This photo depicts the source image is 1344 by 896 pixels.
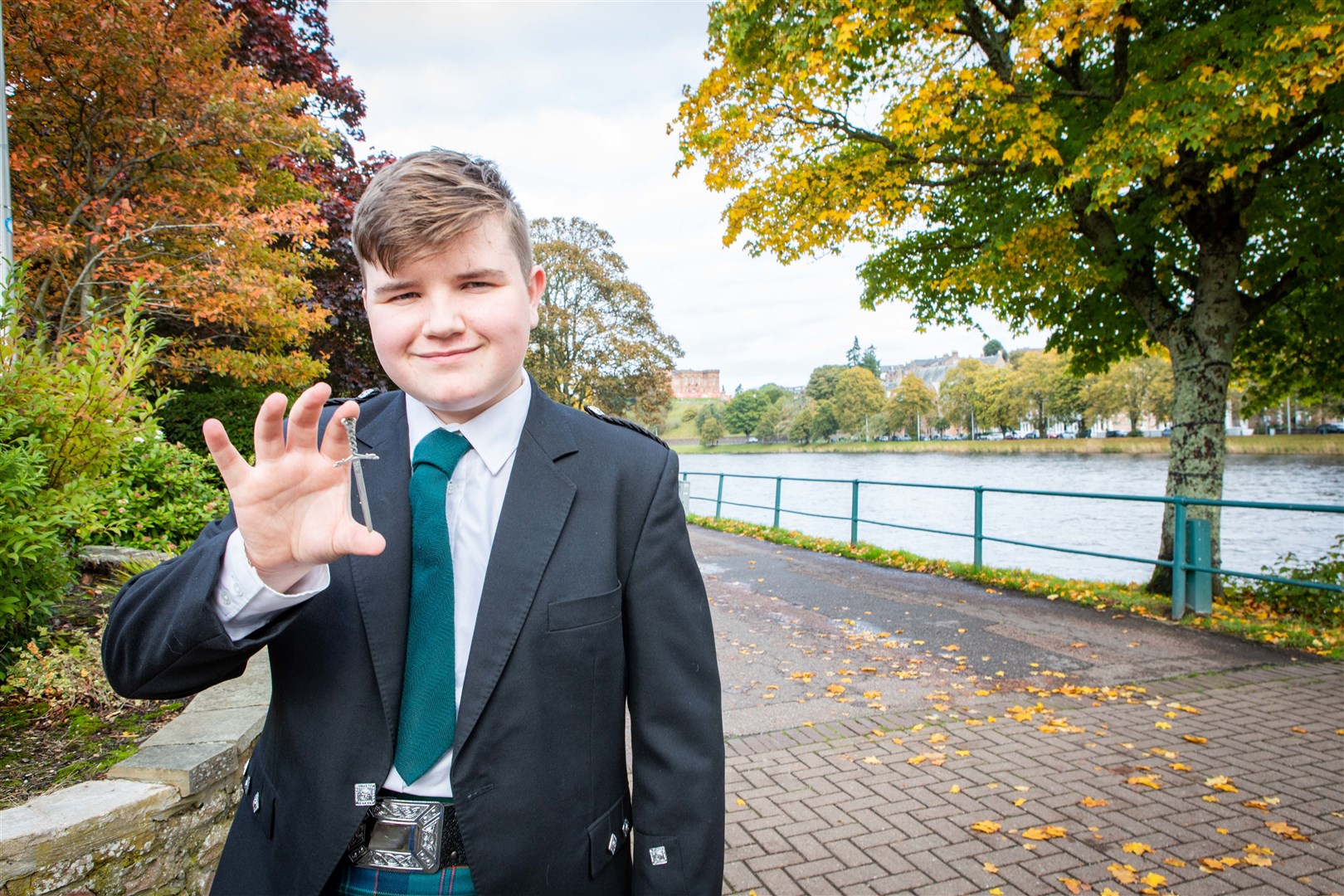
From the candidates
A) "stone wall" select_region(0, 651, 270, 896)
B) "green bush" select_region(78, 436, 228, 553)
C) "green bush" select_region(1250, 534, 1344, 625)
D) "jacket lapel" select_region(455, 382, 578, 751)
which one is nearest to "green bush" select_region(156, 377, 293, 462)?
"green bush" select_region(78, 436, 228, 553)

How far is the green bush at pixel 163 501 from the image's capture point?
5.50 m

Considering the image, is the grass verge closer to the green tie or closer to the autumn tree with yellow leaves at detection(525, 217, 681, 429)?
the green tie

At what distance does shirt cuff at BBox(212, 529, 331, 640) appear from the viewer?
1207 mm

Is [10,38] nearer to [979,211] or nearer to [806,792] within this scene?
[806,792]

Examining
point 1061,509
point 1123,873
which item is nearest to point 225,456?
point 1123,873

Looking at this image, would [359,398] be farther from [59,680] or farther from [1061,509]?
[1061,509]

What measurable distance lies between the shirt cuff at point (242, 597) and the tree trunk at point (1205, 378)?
354 inches

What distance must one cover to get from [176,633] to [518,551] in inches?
20.6

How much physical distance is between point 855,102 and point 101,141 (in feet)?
25.8

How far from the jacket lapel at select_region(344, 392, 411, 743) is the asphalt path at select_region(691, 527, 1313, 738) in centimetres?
369

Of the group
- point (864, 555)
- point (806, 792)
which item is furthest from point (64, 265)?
point (864, 555)

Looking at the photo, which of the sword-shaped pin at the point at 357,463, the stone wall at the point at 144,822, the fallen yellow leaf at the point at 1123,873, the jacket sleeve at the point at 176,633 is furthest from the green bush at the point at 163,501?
the fallen yellow leaf at the point at 1123,873

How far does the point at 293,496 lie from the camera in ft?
3.88

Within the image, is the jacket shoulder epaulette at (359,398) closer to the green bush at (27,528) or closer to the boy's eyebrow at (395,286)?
the boy's eyebrow at (395,286)
